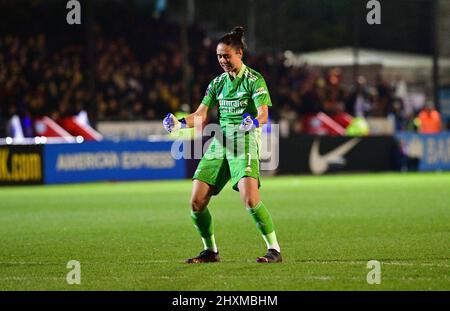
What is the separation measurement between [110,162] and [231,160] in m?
16.6

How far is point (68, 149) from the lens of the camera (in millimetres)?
25906

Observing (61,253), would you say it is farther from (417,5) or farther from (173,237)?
(417,5)

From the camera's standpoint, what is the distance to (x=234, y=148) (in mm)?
10414

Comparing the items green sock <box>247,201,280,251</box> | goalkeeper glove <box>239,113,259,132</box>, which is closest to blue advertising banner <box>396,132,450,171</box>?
green sock <box>247,201,280,251</box>

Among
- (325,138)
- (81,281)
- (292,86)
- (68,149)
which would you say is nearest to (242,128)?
(81,281)

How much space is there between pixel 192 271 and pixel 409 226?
17.4 ft

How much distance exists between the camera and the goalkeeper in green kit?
10258 millimetres

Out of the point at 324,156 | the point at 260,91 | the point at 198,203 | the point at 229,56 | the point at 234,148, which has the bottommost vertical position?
the point at 324,156

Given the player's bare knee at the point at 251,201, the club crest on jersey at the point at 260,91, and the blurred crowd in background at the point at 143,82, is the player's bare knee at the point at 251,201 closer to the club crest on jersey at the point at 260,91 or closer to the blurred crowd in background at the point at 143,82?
the club crest on jersey at the point at 260,91

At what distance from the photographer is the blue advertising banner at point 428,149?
3130 centimetres

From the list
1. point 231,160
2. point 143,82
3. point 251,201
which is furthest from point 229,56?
point 143,82

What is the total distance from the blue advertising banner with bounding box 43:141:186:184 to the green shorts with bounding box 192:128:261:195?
15618 millimetres

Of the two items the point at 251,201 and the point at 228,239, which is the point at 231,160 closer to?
the point at 251,201

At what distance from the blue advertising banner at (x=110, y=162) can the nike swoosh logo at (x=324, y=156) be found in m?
3.89
